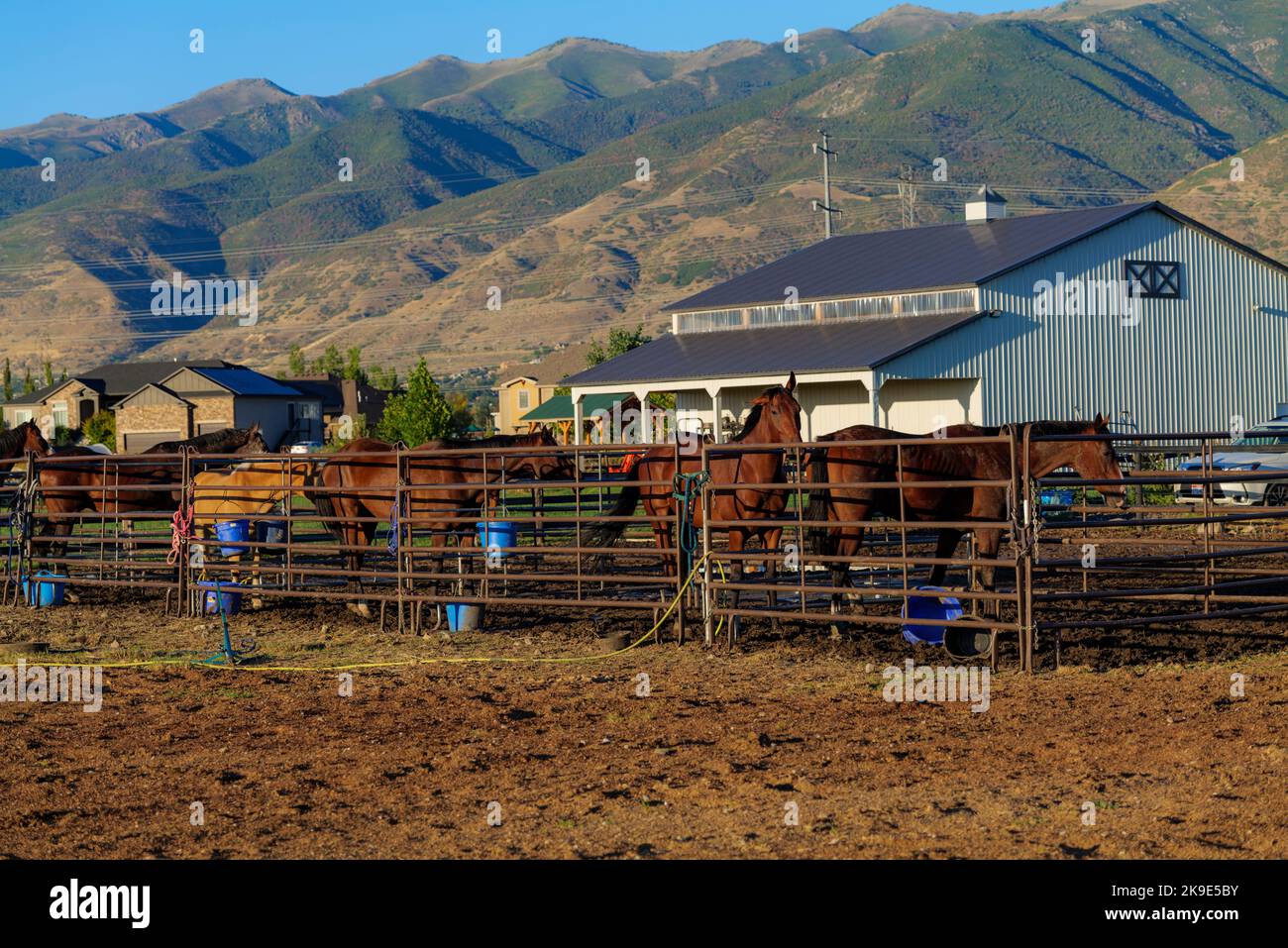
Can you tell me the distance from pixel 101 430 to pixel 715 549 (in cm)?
7224

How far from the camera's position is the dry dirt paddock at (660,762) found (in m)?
6.57

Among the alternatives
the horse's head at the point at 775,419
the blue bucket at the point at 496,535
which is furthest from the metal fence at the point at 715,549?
the horse's head at the point at 775,419

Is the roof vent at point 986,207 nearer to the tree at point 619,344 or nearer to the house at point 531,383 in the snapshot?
the tree at point 619,344

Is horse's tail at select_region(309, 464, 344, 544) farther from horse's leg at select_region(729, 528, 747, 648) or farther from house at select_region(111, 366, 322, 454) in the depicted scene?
house at select_region(111, 366, 322, 454)

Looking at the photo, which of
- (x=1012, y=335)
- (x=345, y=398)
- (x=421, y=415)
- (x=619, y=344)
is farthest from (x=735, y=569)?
(x=345, y=398)

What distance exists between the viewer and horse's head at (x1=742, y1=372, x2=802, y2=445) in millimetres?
13445

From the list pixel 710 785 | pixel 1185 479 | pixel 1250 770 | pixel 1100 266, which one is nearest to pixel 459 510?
pixel 1185 479

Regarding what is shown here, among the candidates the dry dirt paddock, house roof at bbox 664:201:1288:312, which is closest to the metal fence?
the dry dirt paddock

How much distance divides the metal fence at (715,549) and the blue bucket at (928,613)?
0.17 feet

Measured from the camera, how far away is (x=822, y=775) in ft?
25.5

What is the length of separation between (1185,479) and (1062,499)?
14.9 metres

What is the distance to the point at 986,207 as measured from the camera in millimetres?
46125
